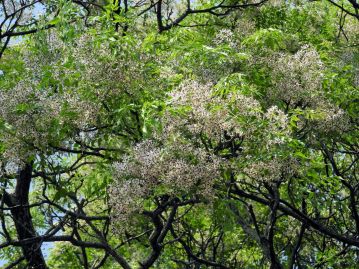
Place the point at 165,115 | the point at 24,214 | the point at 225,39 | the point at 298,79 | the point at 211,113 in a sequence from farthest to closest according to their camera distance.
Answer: the point at 24,214 → the point at 225,39 → the point at 298,79 → the point at 165,115 → the point at 211,113

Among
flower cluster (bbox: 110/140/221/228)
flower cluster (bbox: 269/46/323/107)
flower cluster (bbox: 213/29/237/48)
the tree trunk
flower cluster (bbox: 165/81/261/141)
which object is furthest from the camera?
the tree trunk

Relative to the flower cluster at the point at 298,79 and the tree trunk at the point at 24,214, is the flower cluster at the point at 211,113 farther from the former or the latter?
the tree trunk at the point at 24,214

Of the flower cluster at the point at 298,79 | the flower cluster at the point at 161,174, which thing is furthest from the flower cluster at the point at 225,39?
the flower cluster at the point at 161,174

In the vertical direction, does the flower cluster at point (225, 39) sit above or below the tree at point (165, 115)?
above

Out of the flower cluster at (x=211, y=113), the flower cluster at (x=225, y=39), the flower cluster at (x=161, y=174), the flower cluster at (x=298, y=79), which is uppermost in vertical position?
the flower cluster at (x=225, y=39)

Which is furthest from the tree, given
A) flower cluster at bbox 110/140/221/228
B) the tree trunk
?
the tree trunk

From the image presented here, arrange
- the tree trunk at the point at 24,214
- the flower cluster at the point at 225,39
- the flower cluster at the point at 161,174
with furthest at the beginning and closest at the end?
the tree trunk at the point at 24,214 < the flower cluster at the point at 225,39 < the flower cluster at the point at 161,174

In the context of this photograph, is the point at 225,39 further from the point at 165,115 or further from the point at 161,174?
the point at 161,174

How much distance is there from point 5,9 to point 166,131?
7.41 m

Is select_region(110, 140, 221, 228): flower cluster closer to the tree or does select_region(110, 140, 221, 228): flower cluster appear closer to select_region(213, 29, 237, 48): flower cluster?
the tree

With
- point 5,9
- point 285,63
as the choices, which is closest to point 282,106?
point 285,63

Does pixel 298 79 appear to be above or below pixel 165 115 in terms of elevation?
above

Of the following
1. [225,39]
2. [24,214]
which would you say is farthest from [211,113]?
[24,214]

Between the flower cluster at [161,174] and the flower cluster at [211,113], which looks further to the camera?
the flower cluster at [211,113]
